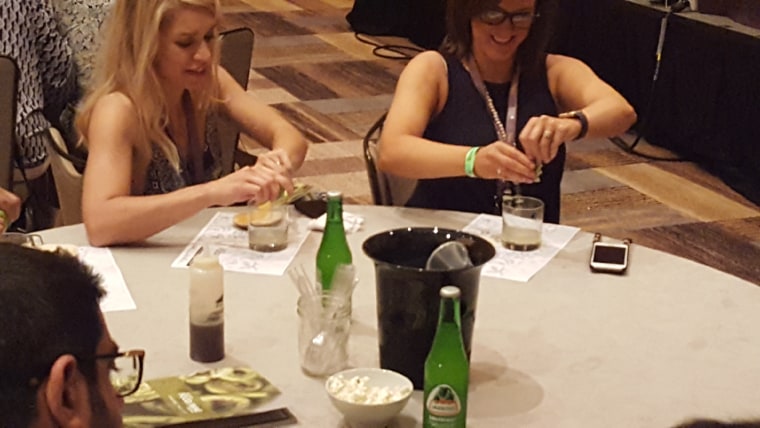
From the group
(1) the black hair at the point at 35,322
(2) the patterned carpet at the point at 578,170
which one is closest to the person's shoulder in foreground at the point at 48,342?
(1) the black hair at the point at 35,322

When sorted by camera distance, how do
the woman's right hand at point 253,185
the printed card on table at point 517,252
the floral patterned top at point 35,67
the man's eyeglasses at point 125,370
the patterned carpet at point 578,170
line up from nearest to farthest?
the man's eyeglasses at point 125,370, the printed card on table at point 517,252, the woman's right hand at point 253,185, the floral patterned top at point 35,67, the patterned carpet at point 578,170

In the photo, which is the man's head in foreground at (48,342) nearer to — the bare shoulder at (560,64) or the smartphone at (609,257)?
the smartphone at (609,257)

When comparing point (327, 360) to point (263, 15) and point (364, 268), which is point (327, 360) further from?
point (263, 15)

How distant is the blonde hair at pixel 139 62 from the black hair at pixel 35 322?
1352mm

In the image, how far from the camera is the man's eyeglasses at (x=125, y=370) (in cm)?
121

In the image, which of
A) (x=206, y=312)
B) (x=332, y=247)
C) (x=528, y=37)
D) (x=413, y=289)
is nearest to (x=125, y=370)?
(x=206, y=312)

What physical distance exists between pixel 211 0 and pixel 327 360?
107 cm

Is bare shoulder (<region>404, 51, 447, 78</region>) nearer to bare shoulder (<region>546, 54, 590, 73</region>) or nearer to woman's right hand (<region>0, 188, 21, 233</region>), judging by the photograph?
bare shoulder (<region>546, 54, 590, 73</region>)

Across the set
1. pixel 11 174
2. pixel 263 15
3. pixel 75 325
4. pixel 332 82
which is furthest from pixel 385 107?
pixel 75 325

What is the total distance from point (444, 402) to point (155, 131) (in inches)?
49.0

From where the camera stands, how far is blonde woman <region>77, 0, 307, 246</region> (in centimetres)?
223

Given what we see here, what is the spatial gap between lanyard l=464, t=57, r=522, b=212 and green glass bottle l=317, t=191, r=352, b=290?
0.87 metres

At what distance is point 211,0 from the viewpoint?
246cm

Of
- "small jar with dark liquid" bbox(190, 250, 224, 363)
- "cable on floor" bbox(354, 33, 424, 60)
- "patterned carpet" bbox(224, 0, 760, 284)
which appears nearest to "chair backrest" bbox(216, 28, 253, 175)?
"patterned carpet" bbox(224, 0, 760, 284)
